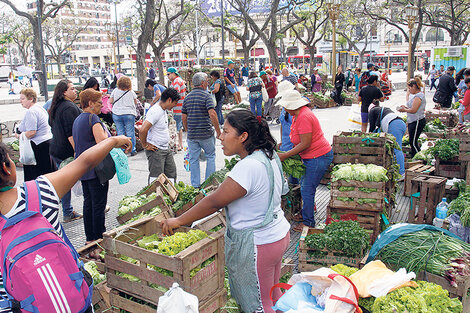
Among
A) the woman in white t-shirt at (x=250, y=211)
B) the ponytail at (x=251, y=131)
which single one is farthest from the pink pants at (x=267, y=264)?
the ponytail at (x=251, y=131)

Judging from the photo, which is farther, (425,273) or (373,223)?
(373,223)

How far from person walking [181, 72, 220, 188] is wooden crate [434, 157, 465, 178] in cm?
378

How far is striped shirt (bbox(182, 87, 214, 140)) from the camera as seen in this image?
6.82 metres

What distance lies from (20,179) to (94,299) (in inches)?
259

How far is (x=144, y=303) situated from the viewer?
3156mm

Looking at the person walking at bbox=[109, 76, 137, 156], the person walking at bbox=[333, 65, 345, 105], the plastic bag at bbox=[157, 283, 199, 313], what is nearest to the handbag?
the plastic bag at bbox=[157, 283, 199, 313]

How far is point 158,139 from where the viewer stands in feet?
20.5

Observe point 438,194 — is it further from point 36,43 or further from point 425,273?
point 36,43

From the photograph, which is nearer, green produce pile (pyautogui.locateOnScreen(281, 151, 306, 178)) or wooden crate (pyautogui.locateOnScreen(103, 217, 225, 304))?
wooden crate (pyautogui.locateOnScreen(103, 217, 225, 304))

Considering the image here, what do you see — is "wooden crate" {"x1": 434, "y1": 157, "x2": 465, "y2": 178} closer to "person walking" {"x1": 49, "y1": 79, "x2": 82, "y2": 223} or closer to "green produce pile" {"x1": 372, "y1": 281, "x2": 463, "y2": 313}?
"green produce pile" {"x1": 372, "y1": 281, "x2": 463, "y2": 313}

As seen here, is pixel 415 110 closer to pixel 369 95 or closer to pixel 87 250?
pixel 369 95

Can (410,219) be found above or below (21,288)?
below

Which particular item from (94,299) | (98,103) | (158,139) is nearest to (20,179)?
(158,139)

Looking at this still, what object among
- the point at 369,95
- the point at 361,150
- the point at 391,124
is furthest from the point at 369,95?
the point at 361,150
